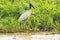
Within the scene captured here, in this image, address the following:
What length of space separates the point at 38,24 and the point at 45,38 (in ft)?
5.63

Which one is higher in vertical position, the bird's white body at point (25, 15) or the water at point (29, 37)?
the bird's white body at point (25, 15)

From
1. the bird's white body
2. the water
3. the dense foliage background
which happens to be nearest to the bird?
the bird's white body

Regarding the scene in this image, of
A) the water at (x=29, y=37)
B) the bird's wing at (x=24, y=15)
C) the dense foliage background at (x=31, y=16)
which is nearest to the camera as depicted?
the water at (x=29, y=37)

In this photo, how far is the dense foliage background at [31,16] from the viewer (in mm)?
12102

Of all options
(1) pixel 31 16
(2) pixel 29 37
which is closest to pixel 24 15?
(1) pixel 31 16

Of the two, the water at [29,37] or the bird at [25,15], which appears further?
the bird at [25,15]

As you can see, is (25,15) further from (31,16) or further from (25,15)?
(31,16)

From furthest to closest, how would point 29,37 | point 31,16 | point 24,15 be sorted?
1. point 31,16
2. point 24,15
3. point 29,37

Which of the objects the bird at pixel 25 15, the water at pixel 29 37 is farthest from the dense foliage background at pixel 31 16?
the water at pixel 29 37

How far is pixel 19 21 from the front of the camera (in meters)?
12.4

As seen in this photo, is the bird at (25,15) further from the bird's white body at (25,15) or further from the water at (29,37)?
the water at (29,37)

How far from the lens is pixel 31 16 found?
12656 millimetres

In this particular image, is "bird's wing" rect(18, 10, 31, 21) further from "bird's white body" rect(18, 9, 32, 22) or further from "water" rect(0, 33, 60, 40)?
"water" rect(0, 33, 60, 40)

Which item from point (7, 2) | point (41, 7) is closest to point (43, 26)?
point (41, 7)
